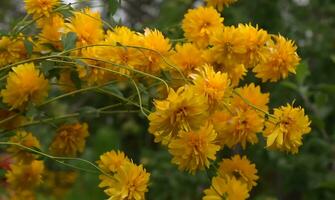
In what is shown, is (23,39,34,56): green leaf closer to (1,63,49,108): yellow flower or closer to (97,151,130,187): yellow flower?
(1,63,49,108): yellow flower

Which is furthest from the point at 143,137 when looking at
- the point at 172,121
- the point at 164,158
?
the point at 172,121

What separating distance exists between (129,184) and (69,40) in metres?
0.29

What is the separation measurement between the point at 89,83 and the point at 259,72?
1.03 feet

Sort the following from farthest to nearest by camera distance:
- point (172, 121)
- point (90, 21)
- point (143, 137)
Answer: point (143, 137) < point (90, 21) < point (172, 121)

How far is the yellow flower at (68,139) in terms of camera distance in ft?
4.87

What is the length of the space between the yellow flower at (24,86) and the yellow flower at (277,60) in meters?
0.39

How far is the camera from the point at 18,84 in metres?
1.24

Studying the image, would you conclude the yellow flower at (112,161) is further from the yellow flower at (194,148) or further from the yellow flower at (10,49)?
the yellow flower at (10,49)

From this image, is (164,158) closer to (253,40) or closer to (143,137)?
(143,137)

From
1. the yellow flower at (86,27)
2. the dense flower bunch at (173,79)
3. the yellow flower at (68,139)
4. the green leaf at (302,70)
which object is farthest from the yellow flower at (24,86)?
the green leaf at (302,70)

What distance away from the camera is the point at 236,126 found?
1234mm

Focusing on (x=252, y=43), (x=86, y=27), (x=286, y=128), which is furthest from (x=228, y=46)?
(x=86, y=27)

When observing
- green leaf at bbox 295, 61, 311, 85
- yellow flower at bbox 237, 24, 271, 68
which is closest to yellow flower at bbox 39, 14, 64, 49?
yellow flower at bbox 237, 24, 271, 68

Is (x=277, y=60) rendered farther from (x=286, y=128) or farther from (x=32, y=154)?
(x=32, y=154)
